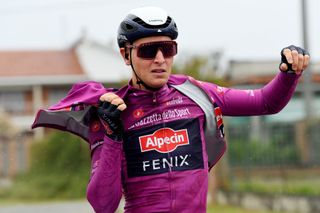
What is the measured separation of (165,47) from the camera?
13.7 feet

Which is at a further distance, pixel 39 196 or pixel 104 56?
pixel 104 56

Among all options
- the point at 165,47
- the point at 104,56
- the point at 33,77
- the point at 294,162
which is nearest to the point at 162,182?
the point at 165,47

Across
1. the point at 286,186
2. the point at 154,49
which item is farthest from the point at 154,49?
the point at 286,186

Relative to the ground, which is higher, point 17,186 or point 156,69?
point 156,69

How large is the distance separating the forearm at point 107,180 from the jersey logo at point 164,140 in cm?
19

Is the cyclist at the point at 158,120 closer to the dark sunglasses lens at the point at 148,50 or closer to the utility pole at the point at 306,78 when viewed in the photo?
the dark sunglasses lens at the point at 148,50

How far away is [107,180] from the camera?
402 centimetres

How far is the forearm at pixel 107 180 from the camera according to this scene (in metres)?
4.02

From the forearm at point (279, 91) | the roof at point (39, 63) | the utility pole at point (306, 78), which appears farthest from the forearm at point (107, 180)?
the roof at point (39, 63)

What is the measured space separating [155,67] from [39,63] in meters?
49.1

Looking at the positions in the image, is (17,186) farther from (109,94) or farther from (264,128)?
(109,94)

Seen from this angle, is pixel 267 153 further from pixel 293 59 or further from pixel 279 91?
pixel 293 59

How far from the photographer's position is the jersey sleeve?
4.24 metres

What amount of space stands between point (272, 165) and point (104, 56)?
4009cm
